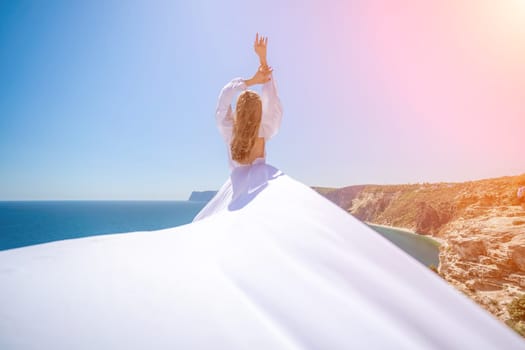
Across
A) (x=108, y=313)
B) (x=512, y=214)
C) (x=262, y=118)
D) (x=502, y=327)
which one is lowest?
(x=512, y=214)

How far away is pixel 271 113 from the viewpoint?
9.87 ft

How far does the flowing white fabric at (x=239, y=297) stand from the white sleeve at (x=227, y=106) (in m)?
1.95

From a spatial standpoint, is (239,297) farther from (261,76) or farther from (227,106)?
(261,76)

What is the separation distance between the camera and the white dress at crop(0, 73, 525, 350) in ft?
2.42

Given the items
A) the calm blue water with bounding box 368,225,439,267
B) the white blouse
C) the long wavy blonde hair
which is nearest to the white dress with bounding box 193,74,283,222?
the white blouse

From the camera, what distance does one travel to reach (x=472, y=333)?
2.81ft

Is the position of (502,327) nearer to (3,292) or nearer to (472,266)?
(3,292)

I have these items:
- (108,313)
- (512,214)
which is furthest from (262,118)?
(512,214)

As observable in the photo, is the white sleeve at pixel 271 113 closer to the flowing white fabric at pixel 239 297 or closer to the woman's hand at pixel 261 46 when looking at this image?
the woman's hand at pixel 261 46

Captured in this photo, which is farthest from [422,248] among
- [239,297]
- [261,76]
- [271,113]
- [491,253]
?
[239,297]

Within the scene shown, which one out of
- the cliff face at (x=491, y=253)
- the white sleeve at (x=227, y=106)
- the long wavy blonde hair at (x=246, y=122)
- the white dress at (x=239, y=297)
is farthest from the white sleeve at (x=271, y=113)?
the cliff face at (x=491, y=253)

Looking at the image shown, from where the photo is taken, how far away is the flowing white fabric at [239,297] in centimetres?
74

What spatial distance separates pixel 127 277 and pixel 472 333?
1.37m

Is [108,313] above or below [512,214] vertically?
above
